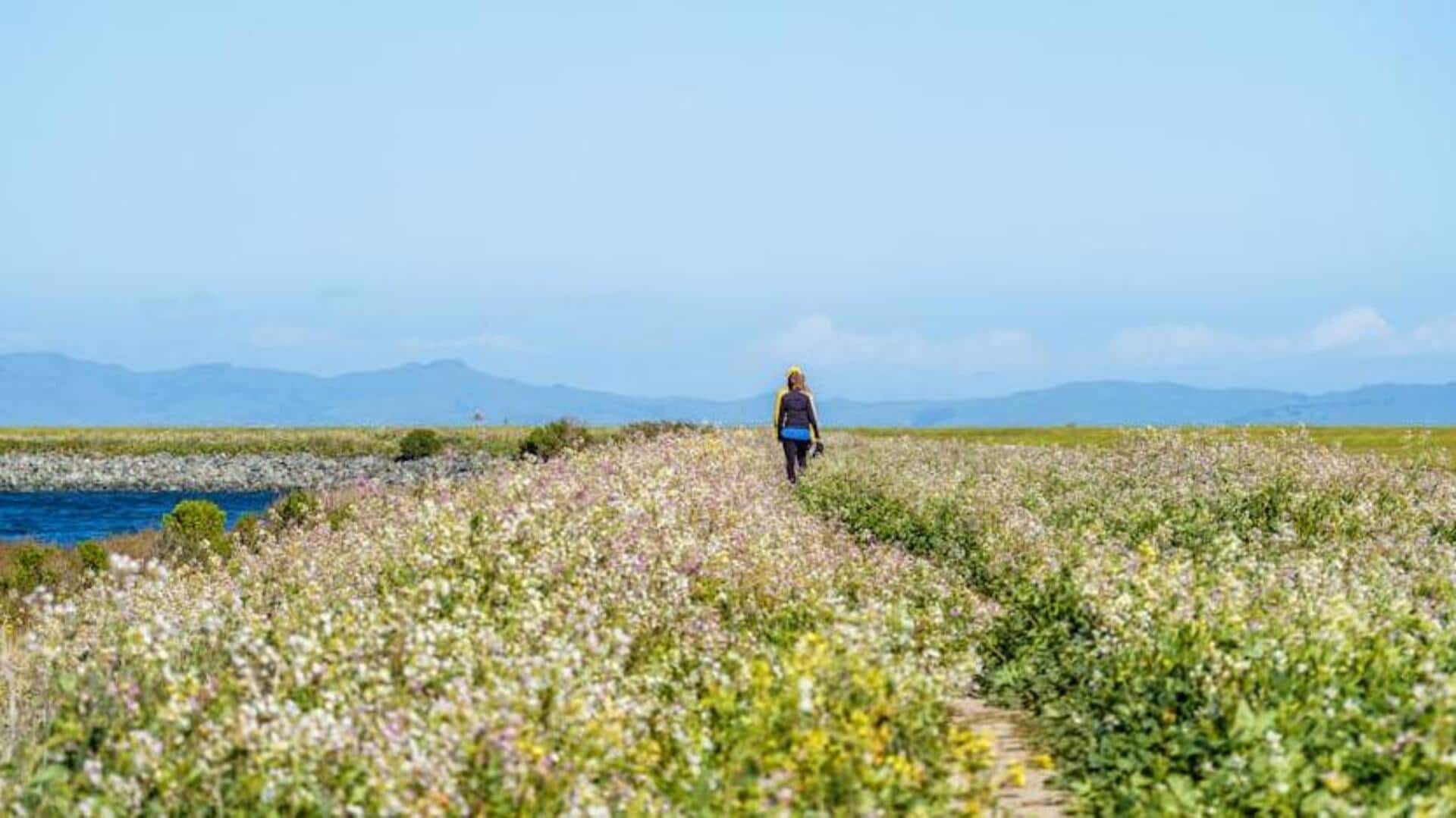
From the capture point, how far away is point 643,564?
13.5 metres

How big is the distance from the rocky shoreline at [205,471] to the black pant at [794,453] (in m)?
58.9

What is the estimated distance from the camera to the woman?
102 ft

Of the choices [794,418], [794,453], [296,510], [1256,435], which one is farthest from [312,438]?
[794,418]

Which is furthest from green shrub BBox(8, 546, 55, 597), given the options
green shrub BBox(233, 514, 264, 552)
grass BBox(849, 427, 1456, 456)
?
grass BBox(849, 427, 1456, 456)

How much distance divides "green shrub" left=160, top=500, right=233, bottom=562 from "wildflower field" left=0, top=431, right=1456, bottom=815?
43.6 ft

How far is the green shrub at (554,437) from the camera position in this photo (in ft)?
221

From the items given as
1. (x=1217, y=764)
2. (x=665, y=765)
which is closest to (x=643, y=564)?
(x=665, y=765)

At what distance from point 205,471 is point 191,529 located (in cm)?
7073

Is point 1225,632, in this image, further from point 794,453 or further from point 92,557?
point 92,557

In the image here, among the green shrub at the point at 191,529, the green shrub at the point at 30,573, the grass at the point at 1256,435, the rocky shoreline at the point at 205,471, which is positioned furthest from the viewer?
the rocky shoreline at the point at 205,471

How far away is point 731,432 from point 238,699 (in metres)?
44.4

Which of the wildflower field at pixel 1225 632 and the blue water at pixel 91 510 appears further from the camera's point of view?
the blue water at pixel 91 510

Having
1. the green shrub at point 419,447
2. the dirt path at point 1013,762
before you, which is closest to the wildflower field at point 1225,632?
the dirt path at point 1013,762

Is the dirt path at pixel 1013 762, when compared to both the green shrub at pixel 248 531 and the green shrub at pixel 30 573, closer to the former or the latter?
the green shrub at pixel 248 531
